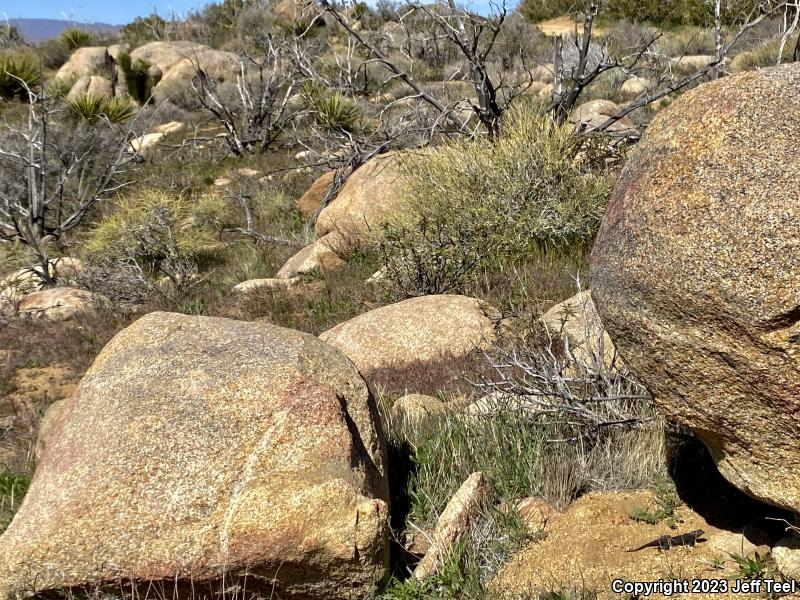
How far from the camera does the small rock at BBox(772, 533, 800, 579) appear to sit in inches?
98.5

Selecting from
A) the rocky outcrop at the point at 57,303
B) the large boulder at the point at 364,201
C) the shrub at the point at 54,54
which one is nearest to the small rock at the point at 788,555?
the large boulder at the point at 364,201

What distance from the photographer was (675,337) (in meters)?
2.42

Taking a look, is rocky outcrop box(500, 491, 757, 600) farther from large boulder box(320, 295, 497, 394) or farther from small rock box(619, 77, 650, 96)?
small rock box(619, 77, 650, 96)

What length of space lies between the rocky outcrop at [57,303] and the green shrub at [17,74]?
12.4m

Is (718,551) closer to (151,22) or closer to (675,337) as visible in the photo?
(675,337)

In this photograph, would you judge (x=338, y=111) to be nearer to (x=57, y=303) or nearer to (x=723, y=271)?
(x=57, y=303)

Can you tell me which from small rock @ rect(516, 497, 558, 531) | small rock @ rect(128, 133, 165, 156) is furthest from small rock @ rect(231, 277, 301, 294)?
small rock @ rect(128, 133, 165, 156)

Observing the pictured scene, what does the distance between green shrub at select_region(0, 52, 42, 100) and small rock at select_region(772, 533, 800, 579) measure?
2045 centimetres

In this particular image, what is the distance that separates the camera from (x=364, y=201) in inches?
392

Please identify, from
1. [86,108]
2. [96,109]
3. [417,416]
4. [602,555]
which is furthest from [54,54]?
[602,555]

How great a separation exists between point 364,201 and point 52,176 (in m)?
7.54

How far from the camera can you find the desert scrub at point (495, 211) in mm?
7582

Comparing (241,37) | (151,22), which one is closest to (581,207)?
(241,37)

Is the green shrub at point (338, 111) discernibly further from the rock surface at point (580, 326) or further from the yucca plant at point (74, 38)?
the yucca plant at point (74, 38)
